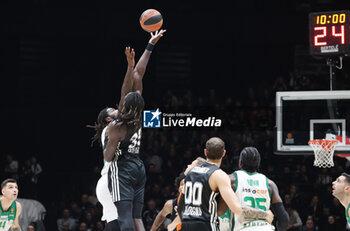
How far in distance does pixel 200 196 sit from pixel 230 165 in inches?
379

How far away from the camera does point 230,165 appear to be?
15023 millimetres

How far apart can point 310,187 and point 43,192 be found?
6.56 m

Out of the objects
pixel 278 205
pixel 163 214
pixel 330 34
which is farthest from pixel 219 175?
pixel 330 34

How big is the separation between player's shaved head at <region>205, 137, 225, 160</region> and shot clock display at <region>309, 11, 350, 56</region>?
223 inches

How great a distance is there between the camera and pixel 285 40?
1845cm

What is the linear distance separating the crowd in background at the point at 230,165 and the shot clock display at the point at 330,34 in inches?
166

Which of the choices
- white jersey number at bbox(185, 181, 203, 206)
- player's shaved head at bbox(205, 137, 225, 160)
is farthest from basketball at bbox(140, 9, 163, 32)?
white jersey number at bbox(185, 181, 203, 206)

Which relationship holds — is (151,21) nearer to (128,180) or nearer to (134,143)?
(134,143)

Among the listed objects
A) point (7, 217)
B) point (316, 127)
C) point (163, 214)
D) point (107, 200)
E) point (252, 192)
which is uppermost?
point (316, 127)

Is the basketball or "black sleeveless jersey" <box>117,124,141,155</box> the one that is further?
the basketball

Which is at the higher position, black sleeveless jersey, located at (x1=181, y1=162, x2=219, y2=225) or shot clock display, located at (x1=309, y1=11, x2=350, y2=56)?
shot clock display, located at (x1=309, y1=11, x2=350, y2=56)

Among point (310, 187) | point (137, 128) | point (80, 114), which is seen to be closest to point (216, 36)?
point (80, 114)

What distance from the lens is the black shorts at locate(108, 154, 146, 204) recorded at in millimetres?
6059

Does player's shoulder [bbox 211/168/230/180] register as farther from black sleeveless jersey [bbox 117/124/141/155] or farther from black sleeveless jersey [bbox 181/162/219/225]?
black sleeveless jersey [bbox 117/124/141/155]
